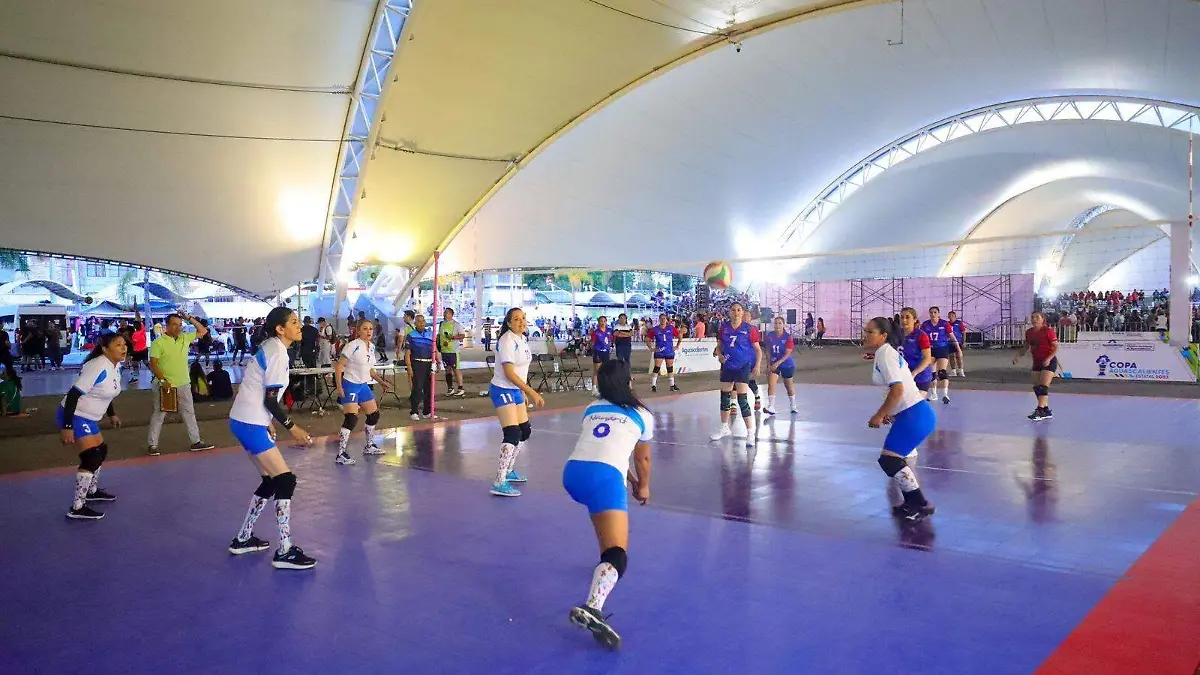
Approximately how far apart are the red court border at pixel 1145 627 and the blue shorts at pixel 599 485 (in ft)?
6.92

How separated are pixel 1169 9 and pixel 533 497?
2122 cm

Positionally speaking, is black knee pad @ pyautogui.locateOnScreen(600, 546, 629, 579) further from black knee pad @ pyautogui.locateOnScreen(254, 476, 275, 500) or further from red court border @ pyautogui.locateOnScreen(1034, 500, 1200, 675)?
black knee pad @ pyautogui.locateOnScreen(254, 476, 275, 500)

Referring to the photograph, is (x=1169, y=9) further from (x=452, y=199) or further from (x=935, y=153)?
(x=452, y=199)

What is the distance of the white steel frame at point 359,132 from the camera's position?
19.0 metres

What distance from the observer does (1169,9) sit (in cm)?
1889

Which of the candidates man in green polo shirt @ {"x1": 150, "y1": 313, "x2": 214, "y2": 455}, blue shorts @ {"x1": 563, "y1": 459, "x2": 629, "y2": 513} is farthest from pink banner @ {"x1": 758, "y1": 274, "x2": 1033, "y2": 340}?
blue shorts @ {"x1": 563, "y1": 459, "x2": 629, "y2": 513}

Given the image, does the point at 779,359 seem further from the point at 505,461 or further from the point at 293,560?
the point at 293,560

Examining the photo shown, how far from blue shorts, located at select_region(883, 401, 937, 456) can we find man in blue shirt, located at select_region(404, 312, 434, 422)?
8318 millimetres

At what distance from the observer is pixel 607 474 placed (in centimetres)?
390

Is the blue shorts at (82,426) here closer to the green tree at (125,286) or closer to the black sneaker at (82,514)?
the black sneaker at (82,514)

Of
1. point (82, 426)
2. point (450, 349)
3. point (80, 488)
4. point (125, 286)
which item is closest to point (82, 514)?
point (80, 488)

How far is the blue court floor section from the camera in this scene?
3.82 metres

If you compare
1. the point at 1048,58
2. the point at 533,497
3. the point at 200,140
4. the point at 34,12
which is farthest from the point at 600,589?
the point at 1048,58

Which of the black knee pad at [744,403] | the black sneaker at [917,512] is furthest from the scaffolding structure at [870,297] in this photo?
the black sneaker at [917,512]
